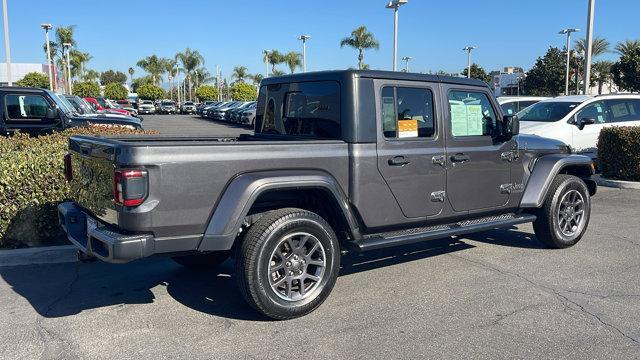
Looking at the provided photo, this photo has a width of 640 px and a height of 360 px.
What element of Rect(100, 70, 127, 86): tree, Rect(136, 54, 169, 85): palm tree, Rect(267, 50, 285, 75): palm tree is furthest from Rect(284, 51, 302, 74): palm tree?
Rect(100, 70, 127, 86): tree

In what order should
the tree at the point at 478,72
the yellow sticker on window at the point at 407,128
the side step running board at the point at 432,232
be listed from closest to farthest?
the side step running board at the point at 432,232, the yellow sticker on window at the point at 407,128, the tree at the point at 478,72

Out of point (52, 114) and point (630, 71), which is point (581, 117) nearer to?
point (52, 114)

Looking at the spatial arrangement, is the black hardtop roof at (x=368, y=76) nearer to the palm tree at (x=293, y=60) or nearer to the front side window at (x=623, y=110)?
the front side window at (x=623, y=110)

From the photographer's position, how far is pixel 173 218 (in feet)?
12.8

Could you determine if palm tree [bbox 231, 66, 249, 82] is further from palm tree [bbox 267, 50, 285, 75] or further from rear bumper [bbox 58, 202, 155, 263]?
rear bumper [bbox 58, 202, 155, 263]

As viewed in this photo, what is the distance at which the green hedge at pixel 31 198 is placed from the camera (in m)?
6.00

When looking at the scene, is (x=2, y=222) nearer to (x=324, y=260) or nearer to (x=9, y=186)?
(x=9, y=186)

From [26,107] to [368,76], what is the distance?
897 centimetres

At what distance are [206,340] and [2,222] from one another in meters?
3.31

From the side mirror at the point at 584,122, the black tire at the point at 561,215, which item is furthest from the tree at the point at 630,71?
the black tire at the point at 561,215

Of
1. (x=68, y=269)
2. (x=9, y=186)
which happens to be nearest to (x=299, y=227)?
(x=68, y=269)

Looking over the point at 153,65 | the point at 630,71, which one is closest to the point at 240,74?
the point at 153,65

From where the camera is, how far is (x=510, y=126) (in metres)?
5.64

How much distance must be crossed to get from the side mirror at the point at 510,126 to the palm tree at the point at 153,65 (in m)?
82.0
